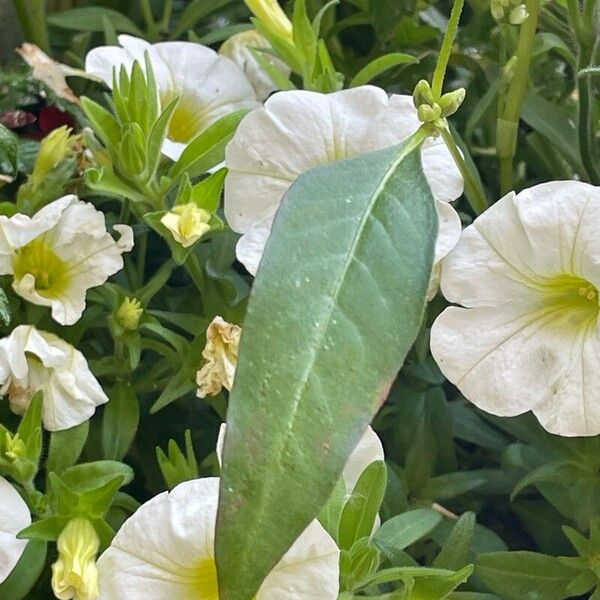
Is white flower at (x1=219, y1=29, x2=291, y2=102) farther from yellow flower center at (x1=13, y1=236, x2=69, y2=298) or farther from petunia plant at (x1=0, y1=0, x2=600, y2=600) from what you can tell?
yellow flower center at (x1=13, y1=236, x2=69, y2=298)

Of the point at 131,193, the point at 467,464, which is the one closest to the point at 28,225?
the point at 131,193

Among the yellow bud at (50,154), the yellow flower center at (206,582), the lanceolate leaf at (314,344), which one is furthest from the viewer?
the yellow bud at (50,154)

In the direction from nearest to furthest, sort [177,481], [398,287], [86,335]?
1. [398,287]
2. [177,481]
3. [86,335]

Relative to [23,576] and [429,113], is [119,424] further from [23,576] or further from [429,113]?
[429,113]

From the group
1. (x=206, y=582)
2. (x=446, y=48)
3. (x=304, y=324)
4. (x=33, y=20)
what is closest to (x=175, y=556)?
(x=206, y=582)

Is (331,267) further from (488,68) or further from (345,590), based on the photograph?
(488,68)

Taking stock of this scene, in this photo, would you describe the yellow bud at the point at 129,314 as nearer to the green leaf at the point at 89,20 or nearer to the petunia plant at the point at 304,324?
the petunia plant at the point at 304,324

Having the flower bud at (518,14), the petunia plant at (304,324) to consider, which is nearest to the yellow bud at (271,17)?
the petunia plant at (304,324)
